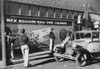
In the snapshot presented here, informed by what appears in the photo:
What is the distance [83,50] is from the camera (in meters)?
7.61

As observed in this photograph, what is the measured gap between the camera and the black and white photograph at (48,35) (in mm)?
7402

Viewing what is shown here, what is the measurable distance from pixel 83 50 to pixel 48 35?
477cm

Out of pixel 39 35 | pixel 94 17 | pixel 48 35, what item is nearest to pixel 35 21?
pixel 39 35

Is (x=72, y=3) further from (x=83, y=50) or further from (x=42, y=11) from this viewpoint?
(x=83, y=50)

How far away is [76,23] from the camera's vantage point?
47.3 feet

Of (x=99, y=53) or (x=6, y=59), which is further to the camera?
(x=99, y=53)

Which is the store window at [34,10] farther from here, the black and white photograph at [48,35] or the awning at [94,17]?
the awning at [94,17]

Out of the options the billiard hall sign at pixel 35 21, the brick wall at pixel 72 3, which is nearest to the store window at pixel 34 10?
the brick wall at pixel 72 3

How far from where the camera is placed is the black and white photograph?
24.3ft

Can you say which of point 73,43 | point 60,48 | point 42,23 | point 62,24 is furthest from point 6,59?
point 62,24

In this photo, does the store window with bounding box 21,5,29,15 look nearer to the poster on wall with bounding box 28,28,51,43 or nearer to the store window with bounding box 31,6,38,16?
the store window with bounding box 31,6,38,16

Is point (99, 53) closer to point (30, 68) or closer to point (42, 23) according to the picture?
point (30, 68)

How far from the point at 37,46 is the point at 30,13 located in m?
2.61

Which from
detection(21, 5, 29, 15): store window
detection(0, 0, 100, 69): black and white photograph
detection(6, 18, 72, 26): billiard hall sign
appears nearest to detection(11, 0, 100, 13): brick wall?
detection(0, 0, 100, 69): black and white photograph
